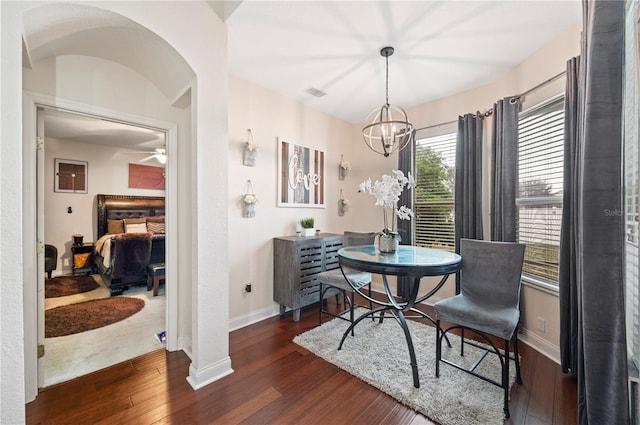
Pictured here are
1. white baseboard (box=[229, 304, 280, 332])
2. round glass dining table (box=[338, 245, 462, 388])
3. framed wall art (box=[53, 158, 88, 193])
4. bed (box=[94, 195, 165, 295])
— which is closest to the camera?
round glass dining table (box=[338, 245, 462, 388])

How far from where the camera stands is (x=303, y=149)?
370 centimetres

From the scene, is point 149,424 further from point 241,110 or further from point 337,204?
point 337,204

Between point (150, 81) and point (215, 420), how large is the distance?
8.62 ft

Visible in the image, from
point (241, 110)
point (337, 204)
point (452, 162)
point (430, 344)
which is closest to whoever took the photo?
point (430, 344)

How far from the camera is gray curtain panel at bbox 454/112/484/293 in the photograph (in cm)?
302

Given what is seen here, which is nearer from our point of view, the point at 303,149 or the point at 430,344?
the point at 430,344

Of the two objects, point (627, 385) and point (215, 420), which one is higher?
point (627, 385)

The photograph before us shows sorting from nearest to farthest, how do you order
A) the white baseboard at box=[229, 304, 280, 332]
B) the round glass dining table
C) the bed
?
the round glass dining table
the white baseboard at box=[229, 304, 280, 332]
the bed

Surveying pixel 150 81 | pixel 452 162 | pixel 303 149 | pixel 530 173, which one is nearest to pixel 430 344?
pixel 530 173

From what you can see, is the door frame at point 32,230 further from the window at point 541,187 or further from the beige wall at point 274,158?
the window at point 541,187

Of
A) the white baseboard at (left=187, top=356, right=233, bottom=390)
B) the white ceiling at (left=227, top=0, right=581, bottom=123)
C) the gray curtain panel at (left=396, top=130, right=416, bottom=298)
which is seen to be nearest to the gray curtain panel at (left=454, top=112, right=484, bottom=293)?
the white ceiling at (left=227, top=0, right=581, bottom=123)

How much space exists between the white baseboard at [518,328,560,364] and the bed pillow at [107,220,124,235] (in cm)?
694

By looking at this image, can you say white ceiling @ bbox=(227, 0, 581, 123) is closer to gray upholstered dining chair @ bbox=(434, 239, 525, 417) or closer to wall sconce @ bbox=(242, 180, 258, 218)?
wall sconce @ bbox=(242, 180, 258, 218)

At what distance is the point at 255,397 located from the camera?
1.83 meters
